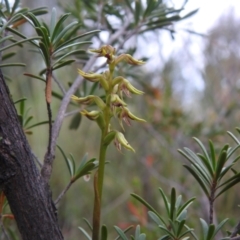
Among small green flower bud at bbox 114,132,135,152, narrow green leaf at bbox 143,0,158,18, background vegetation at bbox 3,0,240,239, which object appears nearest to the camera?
small green flower bud at bbox 114,132,135,152

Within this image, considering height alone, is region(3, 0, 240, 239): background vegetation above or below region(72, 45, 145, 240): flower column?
below

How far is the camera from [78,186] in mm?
2555

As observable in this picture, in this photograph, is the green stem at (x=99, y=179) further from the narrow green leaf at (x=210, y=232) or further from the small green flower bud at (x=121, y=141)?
the narrow green leaf at (x=210, y=232)

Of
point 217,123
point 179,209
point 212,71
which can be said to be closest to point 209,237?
point 179,209

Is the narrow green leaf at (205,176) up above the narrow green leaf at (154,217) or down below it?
above

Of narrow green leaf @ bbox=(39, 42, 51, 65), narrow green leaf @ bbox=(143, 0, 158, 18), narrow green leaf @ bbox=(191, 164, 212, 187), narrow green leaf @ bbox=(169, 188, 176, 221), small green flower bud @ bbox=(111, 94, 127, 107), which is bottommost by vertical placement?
narrow green leaf @ bbox=(169, 188, 176, 221)

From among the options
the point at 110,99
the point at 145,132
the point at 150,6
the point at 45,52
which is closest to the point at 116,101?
the point at 110,99

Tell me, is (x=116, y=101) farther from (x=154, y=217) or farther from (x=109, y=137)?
(x=154, y=217)

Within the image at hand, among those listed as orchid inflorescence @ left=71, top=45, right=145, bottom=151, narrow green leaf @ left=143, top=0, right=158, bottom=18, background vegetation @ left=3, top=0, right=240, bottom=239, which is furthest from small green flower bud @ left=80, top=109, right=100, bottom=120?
background vegetation @ left=3, top=0, right=240, bottom=239

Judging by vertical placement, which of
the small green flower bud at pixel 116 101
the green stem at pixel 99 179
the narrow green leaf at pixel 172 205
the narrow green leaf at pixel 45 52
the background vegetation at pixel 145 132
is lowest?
the background vegetation at pixel 145 132

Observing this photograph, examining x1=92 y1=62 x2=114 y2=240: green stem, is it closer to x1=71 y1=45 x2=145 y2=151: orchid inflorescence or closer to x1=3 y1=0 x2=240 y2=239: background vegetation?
x1=71 y1=45 x2=145 y2=151: orchid inflorescence

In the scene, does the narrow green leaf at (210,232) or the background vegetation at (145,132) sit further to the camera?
the background vegetation at (145,132)

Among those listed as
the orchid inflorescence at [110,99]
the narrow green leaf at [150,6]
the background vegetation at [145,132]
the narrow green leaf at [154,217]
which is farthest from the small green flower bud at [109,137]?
the background vegetation at [145,132]

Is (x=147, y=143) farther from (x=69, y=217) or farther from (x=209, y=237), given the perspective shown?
(x=209, y=237)
